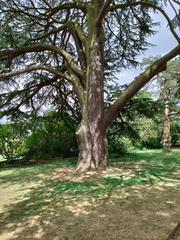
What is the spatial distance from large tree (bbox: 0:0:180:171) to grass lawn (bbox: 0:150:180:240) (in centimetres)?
142

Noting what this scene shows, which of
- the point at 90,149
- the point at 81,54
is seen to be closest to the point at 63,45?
the point at 81,54

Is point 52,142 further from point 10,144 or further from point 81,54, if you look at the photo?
point 81,54

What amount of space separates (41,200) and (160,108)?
272 inches

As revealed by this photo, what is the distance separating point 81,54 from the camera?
10.3 m

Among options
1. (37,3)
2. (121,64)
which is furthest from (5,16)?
(121,64)

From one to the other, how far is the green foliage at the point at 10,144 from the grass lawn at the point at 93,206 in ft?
16.3

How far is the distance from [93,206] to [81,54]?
6194 millimetres

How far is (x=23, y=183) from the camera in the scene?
25.0 feet

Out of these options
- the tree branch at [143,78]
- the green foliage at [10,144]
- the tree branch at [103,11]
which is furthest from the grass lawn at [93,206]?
the green foliage at [10,144]

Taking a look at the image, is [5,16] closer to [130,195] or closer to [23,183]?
[23,183]

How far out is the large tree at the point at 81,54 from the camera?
8680mm

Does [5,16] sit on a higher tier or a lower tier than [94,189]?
higher

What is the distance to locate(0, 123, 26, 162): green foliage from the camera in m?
12.9

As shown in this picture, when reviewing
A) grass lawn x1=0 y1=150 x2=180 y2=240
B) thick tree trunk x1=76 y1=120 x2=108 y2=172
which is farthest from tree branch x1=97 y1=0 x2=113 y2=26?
grass lawn x1=0 y1=150 x2=180 y2=240
